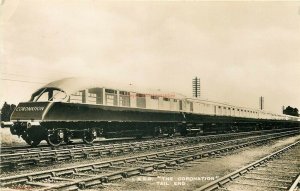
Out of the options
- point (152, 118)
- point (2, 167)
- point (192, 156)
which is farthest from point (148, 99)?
point (2, 167)

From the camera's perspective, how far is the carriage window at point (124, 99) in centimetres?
1516

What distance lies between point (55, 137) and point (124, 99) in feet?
13.6

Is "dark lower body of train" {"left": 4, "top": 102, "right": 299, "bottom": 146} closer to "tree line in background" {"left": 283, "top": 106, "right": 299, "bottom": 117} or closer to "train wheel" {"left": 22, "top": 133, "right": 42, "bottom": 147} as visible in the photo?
"train wheel" {"left": 22, "top": 133, "right": 42, "bottom": 147}

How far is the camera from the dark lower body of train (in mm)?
11711

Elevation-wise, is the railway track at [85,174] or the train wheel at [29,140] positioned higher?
the train wheel at [29,140]

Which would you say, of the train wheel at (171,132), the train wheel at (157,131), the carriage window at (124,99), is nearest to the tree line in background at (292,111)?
the train wheel at (171,132)

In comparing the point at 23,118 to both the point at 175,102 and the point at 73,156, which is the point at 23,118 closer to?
the point at 73,156

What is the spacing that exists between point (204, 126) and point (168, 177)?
54.8 ft

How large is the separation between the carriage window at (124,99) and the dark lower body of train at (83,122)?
287mm

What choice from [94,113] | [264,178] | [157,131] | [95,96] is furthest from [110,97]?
[264,178]

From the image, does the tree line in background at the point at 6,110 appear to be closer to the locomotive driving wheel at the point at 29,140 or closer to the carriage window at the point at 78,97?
the locomotive driving wheel at the point at 29,140

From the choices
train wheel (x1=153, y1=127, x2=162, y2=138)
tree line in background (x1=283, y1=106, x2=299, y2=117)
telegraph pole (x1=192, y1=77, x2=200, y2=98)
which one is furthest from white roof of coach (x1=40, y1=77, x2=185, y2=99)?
tree line in background (x1=283, y1=106, x2=299, y2=117)

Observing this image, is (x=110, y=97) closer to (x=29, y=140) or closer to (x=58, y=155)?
(x=29, y=140)

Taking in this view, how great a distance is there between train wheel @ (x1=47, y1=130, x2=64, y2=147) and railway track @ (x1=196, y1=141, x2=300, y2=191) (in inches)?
→ 267
